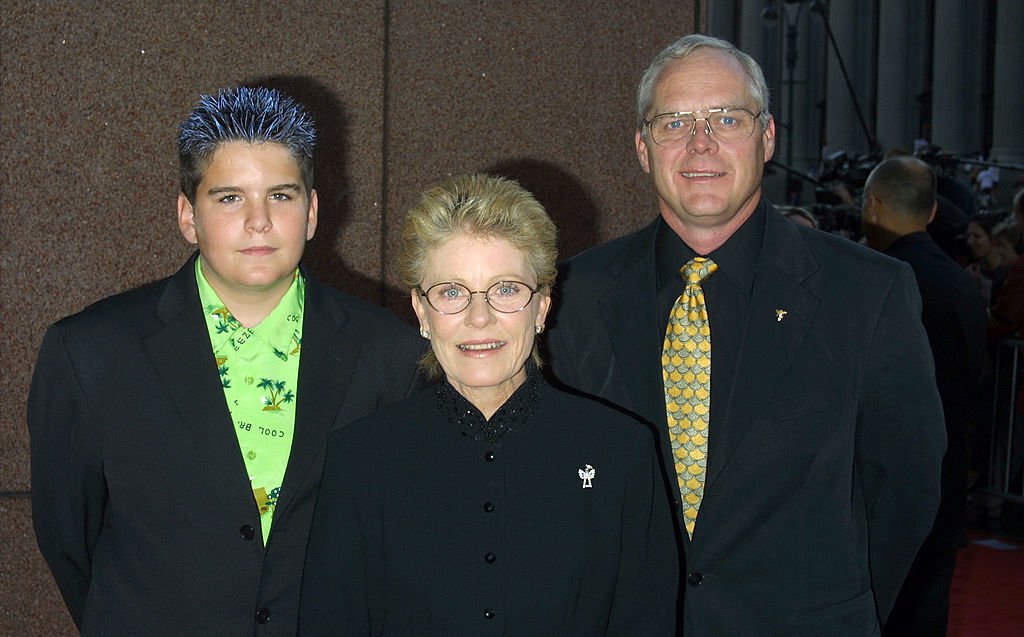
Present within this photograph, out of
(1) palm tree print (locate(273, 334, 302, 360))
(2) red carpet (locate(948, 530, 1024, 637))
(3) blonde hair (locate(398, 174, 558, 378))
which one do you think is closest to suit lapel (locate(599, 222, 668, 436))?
(3) blonde hair (locate(398, 174, 558, 378))

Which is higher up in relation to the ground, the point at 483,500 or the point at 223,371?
the point at 223,371

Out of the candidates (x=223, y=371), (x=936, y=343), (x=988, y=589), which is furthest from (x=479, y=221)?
(x=988, y=589)

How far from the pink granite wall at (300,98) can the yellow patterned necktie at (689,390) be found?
177cm

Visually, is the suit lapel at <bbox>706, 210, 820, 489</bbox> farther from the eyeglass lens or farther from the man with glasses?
the eyeglass lens

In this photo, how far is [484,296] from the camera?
2.55 metres

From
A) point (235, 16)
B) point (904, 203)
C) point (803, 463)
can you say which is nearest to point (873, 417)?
point (803, 463)

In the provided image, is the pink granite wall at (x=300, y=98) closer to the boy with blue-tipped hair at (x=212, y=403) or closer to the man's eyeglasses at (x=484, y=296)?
the boy with blue-tipped hair at (x=212, y=403)

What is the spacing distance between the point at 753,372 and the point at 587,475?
0.67 metres

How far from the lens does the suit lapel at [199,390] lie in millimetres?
2824

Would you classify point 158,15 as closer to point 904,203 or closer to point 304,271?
point 304,271

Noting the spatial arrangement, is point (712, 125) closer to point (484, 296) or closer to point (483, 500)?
point (484, 296)

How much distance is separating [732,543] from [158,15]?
2.82 m

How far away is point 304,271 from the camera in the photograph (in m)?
3.13

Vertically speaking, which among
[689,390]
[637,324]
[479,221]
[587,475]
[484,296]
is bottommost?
[587,475]
